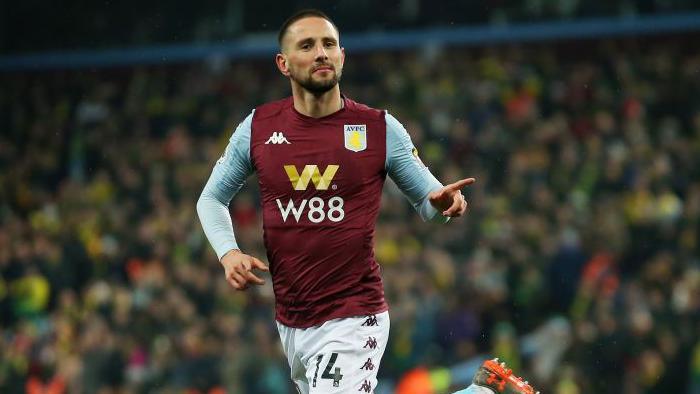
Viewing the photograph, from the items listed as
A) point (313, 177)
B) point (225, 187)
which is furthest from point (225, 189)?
point (313, 177)

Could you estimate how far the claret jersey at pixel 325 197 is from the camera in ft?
18.5

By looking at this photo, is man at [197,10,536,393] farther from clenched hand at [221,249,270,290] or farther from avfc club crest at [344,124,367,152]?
clenched hand at [221,249,270,290]

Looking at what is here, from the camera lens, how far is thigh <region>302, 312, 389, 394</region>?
555 centimetres

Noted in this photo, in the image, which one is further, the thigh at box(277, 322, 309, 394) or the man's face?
the thigh at box(277, 322, 309, 394)

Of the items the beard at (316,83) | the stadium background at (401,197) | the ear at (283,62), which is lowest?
the stadium background at (401,197)

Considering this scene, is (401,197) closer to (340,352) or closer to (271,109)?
(271,109)

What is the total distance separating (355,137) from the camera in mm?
5680

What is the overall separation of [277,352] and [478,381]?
7451 mm

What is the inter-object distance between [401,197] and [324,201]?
425 inches

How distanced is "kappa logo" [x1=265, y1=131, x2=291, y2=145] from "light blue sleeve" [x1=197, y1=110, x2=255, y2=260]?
11 centimetres

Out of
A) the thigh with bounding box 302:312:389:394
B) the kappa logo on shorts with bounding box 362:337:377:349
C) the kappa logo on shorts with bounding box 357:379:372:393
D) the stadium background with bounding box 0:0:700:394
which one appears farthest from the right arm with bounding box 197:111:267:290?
the stadium background with bounding box 0:0:700:394

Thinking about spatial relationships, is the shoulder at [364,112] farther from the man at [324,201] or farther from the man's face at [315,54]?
the man's face at [315,54]

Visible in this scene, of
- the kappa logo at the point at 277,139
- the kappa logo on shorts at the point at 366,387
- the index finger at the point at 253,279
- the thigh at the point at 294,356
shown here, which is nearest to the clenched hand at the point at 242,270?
the index finger at the point at 253,279

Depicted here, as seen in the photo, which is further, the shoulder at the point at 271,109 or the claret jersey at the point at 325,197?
the shoulder at the point at 271,109
